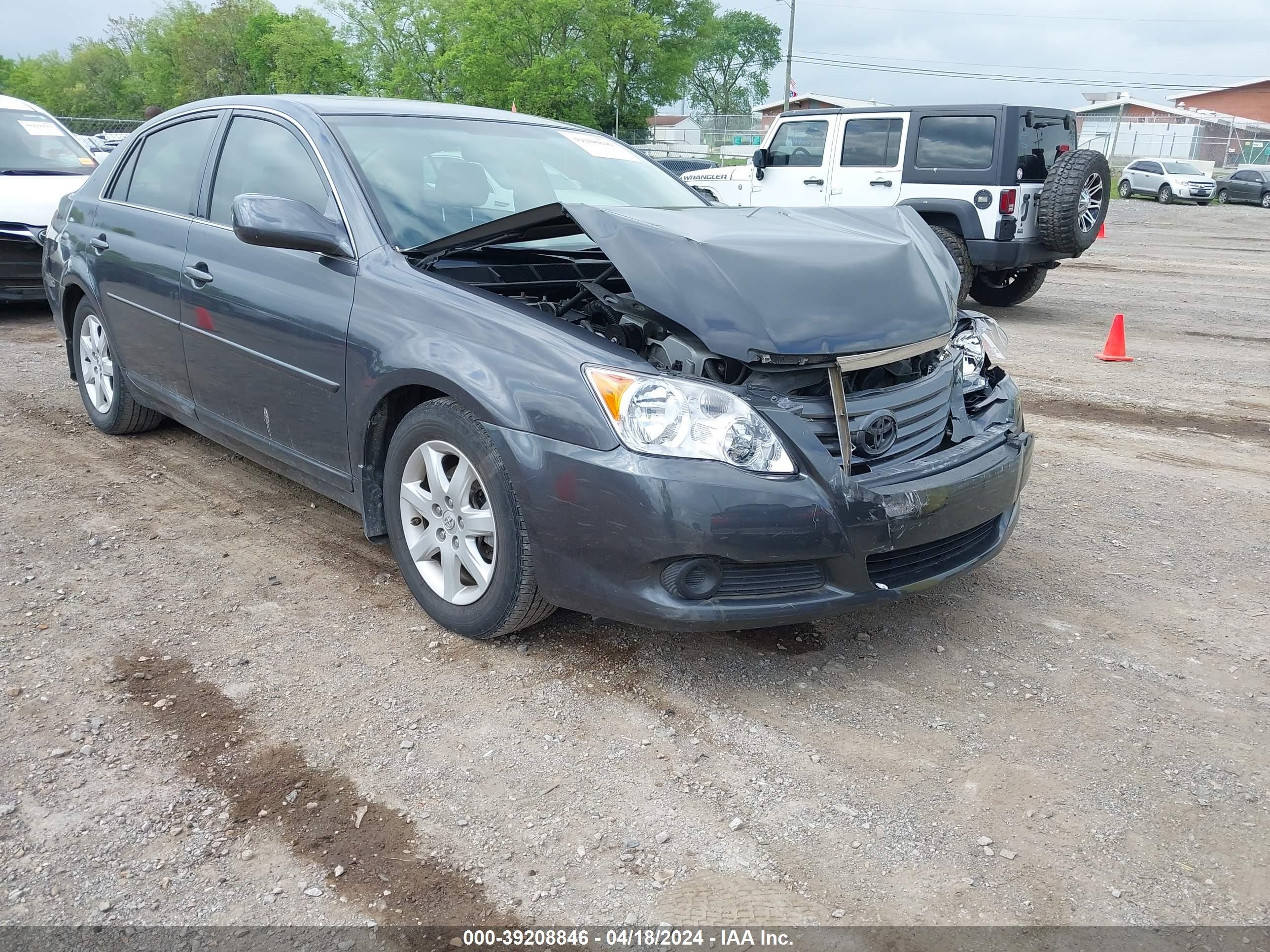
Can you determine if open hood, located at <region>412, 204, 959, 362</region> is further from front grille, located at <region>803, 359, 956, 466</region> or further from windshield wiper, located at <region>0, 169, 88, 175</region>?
windshield wiper, located at <region>0, 169, 88, 175</region>

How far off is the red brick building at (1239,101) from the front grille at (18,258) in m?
67.1

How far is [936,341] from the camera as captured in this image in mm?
3355

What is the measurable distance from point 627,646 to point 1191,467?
3654 mm

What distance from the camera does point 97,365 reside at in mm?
5309

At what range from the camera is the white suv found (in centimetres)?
3072

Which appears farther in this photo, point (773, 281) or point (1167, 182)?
point (1167, 182)

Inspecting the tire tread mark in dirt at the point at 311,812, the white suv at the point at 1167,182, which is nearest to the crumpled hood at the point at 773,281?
the tire tread mark in dirt at the point at 311,812

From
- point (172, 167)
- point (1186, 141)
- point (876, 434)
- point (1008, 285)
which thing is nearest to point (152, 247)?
point (172, 167)

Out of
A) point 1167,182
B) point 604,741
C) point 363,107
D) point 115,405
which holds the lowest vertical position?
point 1167,182

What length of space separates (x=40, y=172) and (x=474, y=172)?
276 inches

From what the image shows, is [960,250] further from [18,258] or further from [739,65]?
[739,65]

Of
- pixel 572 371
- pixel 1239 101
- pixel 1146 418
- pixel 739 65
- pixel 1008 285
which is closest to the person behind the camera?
pixel 572 371

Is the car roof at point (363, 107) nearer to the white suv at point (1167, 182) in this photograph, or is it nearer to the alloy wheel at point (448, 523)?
the alloy wheel at point (448, 523)

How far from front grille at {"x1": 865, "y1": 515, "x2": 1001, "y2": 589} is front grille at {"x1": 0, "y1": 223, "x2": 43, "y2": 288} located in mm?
7875
